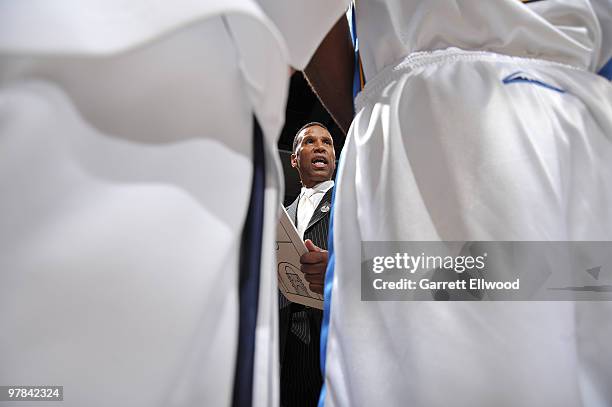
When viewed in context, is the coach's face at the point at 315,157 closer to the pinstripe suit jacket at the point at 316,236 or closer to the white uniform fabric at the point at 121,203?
the pinstripe suit jacket at the point at 316,236

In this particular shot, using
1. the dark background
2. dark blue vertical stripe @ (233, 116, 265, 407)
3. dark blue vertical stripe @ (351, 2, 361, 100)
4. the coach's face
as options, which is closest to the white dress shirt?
the coach's face

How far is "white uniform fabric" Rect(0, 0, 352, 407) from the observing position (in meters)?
0.31

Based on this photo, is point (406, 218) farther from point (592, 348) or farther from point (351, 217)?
point (592, 348)

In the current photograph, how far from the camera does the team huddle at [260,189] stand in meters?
0.32

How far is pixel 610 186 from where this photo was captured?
628 millimetres

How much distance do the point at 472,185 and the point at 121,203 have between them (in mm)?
425

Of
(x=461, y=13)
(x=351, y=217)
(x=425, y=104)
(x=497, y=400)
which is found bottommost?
(x=497, y=400)

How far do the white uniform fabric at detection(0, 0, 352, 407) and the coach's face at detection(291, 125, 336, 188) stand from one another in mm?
2512

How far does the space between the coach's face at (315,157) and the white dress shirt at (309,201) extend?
7cm

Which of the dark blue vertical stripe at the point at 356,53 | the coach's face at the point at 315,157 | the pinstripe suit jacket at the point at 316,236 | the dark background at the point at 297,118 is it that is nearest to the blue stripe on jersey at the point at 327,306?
the dark blue vertical stripe at the point at 356,53

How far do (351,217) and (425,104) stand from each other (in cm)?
18

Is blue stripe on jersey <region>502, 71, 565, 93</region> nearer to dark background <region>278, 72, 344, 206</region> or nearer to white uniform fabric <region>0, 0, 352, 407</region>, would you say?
white uniform fabric <region>0, 0, 352, 407</region>

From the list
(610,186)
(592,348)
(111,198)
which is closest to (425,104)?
(610,186)

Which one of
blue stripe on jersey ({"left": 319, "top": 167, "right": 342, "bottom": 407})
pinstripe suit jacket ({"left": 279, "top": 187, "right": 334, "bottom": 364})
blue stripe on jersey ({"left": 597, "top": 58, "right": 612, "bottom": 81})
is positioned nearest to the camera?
blue stripe on jersey ({"left": 319, "top": 167, "right": 342, "bottom": 407})
